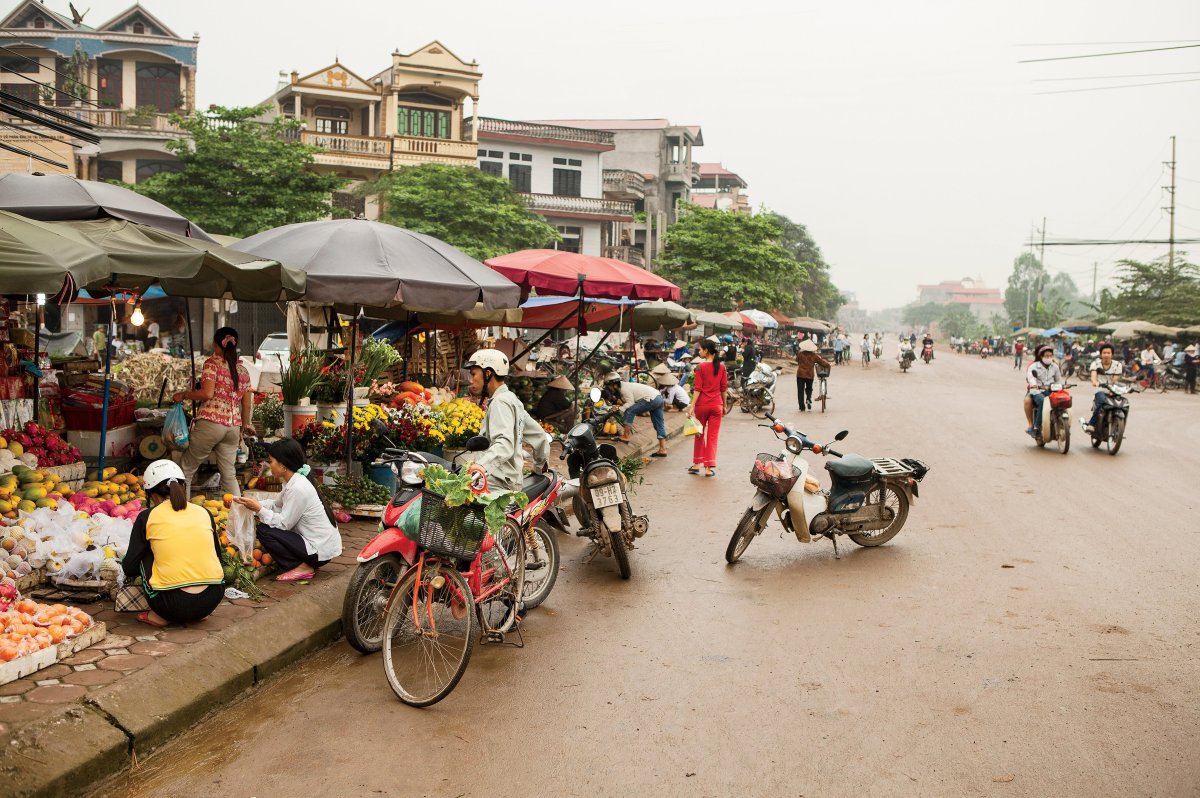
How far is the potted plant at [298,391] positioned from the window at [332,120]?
34.6 meters

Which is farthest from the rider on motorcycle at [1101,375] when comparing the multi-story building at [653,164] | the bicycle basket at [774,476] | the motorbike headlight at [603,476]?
the multi-story building at [653,164]

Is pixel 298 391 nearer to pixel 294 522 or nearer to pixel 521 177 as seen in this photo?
pixel 294 522

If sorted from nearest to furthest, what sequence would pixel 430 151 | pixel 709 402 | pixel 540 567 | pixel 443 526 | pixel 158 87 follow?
1. pixel 443 526
2. pixel 540 567
3. pixel 709 402
4. pixel 158 87
5. pixel 430 151

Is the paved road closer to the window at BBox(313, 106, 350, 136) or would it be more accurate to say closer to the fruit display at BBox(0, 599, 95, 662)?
the fruit display at BBox(0, 599, 95, 662)

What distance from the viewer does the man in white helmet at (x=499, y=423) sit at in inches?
236

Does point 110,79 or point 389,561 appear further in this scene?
point 110,79

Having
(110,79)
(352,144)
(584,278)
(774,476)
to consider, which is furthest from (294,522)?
(110,79)

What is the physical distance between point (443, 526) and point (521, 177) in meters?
45.7

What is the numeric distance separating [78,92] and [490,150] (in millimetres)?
18884

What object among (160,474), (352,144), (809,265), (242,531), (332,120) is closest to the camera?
(160,474)

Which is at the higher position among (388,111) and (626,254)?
(388,111)

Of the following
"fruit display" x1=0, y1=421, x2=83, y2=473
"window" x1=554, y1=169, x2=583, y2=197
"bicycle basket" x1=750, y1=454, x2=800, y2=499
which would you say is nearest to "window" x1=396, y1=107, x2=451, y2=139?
"window" x1=554, y1=169, x2=583, y2=197

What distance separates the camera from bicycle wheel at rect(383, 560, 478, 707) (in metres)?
4.84

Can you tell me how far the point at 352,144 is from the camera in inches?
1554
